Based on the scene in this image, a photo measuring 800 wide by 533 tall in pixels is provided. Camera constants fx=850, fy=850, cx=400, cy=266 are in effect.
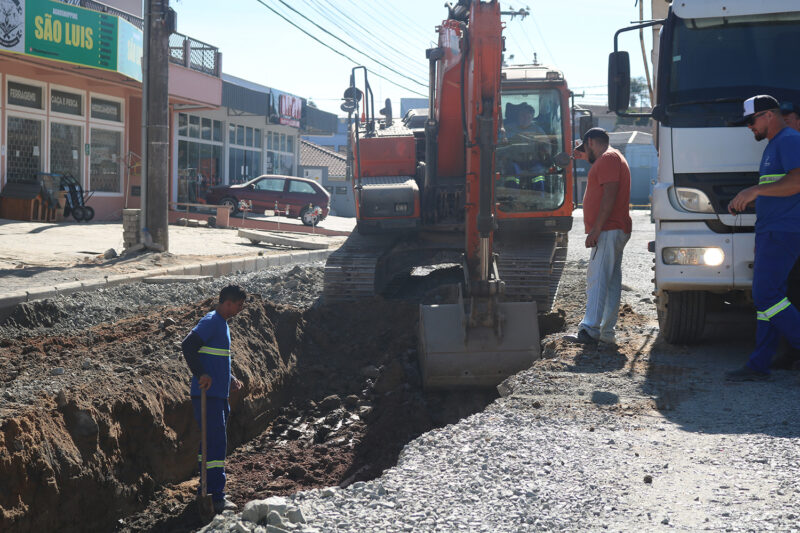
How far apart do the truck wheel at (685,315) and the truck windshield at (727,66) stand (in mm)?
1468

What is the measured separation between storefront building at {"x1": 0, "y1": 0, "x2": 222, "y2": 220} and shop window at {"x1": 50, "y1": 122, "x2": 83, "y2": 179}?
26 mm

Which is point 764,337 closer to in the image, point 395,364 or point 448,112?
point 395,364

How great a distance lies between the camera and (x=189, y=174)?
3070cm

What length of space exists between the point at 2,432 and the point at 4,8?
51.7 feet

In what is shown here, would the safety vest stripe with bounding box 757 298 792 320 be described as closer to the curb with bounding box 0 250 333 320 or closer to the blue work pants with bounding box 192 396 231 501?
the blue work pants with bounding box 192 396 231 501

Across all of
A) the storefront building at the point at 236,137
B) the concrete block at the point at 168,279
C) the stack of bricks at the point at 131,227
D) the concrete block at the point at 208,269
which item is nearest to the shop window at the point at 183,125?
the storefront building at the point at 236,137

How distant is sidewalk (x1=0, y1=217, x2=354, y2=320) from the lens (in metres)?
10.2

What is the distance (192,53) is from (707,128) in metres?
23.4

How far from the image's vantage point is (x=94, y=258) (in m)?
13.4

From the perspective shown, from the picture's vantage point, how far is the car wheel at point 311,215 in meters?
28.9

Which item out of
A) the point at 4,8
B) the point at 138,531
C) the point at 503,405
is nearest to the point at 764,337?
the point at 503,405

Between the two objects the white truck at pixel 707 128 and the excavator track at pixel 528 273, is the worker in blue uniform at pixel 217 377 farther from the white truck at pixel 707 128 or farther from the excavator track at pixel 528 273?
the excavator track at pixel 528 273

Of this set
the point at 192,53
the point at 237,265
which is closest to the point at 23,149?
the point at 192,53

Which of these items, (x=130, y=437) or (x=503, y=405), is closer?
(x=503, y=405)
